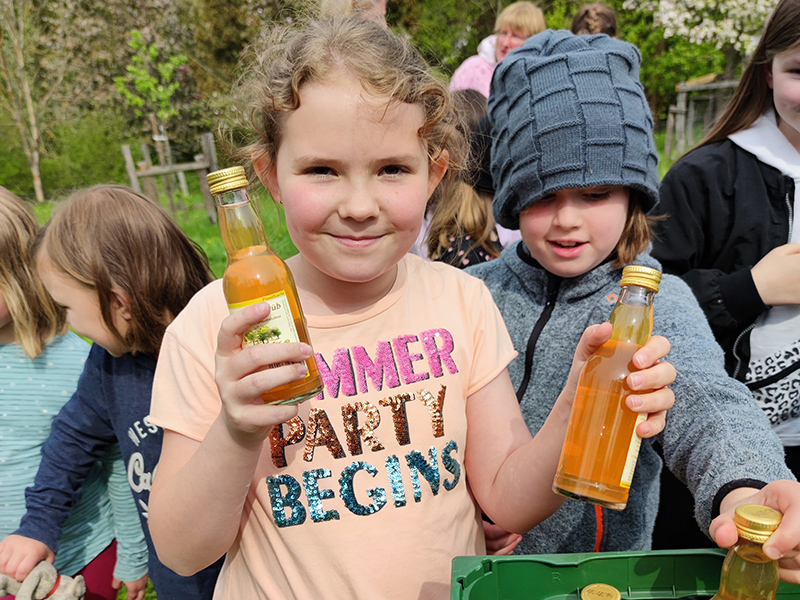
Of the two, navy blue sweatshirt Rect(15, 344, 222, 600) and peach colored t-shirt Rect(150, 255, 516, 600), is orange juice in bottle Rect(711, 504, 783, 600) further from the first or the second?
navy blue sweatshirt Rect(15, 344, 222, 600)

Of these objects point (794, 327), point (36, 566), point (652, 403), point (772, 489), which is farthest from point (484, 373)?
point (36, 566)

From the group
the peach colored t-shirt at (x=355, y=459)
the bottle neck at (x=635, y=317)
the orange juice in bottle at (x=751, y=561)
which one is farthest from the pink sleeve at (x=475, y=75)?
the orange juice in bottle at (x=751, y=561)

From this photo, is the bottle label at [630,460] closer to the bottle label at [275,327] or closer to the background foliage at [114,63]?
the bottle label at [275,327]

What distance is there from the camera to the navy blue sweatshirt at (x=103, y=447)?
6.47 ft

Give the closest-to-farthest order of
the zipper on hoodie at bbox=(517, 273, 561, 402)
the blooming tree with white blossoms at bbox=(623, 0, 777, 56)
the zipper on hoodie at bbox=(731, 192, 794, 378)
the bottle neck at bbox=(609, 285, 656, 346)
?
the bottle neck at bbox=(609, 285, 656, 346) < the zipper on hoodie at bbox=(517, 273, 561, 402) < the zipper on hoodie at bbox=(731, 192, 794, 378) < the blooming tree with white blossoms at bbox=(623, 0, 777, 56)

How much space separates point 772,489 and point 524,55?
1403 millimetres

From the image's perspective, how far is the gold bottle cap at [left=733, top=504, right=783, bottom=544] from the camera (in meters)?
0.95

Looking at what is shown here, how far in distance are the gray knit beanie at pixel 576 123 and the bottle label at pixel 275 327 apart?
0.97 meters

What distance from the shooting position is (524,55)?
1.88 metres

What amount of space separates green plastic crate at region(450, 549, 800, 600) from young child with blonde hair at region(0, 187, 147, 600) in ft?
5.73

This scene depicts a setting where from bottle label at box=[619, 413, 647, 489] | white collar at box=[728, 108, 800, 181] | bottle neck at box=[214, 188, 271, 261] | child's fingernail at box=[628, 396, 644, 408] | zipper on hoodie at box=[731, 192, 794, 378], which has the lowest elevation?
zipper on hoodie at box=[731, 192, 794, 378]

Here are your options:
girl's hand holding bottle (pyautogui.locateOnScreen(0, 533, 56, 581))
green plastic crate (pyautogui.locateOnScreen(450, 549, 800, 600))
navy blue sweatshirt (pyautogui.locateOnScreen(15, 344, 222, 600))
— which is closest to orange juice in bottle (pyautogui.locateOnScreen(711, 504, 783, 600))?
green plastic crate (pyautogui.locateOnScreen(450, 549, 800, 600))

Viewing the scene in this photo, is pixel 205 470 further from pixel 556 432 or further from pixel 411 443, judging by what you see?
pixel 556 432

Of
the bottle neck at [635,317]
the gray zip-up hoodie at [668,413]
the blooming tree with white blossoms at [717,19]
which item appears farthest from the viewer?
the blooming tree with white blossoms at [717,19]
